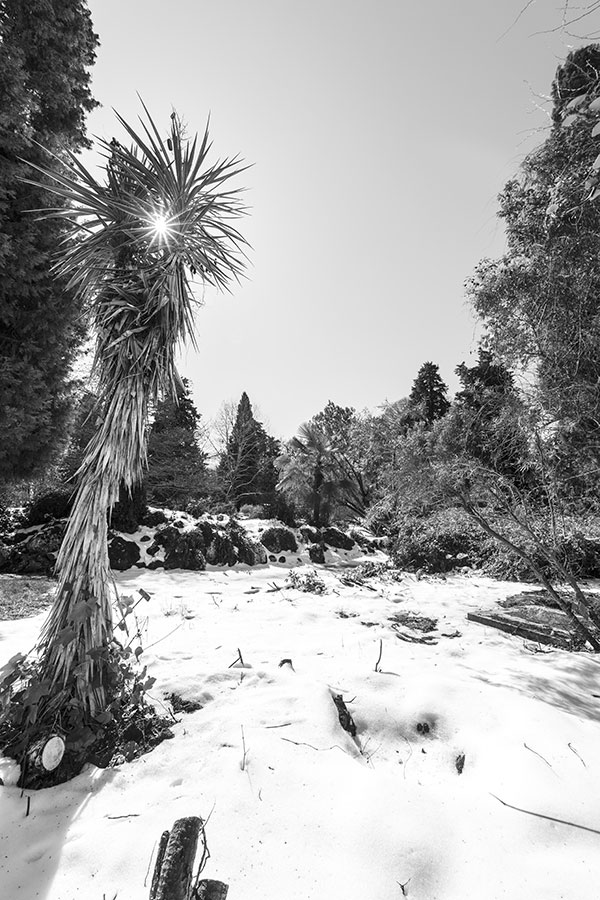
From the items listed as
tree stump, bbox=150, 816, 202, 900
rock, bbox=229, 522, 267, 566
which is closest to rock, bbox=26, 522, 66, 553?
rock, bbox=229, 522, 267, 566

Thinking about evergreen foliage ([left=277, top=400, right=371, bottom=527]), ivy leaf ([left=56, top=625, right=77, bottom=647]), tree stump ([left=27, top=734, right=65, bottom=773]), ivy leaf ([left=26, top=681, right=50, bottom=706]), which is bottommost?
tree stump ([left=27, top=734, right=65, bottom=773])

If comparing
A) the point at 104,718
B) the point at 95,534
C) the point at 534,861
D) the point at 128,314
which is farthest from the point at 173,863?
the point at 128,314

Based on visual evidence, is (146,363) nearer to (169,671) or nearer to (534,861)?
(169,671)

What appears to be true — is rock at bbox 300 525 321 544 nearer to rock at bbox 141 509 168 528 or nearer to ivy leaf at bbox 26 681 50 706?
rock at bbox 141 509 168 528

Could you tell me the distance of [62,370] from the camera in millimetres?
7211

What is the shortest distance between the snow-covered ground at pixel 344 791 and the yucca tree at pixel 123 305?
0.64 metres

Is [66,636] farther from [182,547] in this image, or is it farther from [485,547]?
[182,547]

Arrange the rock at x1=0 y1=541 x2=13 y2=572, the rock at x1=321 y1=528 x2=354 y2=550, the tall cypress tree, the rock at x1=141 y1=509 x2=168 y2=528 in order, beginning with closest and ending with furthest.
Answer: the tall cypress tree
the rock at x1=0 y1=541 x2=13 y2=572
the rock at x1=141 y1=509 x2=168 y2=528
the rock at x1=321 y1=528 x2=354 y2=550

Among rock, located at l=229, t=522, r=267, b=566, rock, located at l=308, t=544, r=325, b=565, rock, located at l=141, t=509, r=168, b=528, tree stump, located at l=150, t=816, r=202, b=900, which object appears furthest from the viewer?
rock, located at l=308, t=544, r=325, b=565

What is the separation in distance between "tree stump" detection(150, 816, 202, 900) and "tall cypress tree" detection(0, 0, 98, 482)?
663 cm

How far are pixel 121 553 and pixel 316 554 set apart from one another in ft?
18.3

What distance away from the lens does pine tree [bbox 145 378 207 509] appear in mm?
14805

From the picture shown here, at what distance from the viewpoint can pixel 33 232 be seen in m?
6.27

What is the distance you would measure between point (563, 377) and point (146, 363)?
397cm
